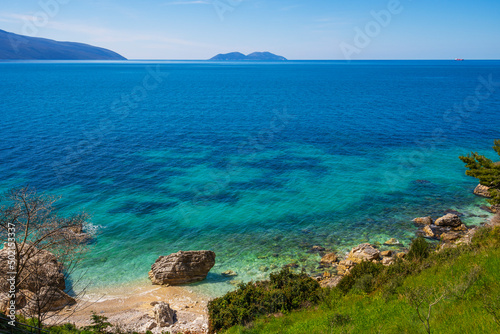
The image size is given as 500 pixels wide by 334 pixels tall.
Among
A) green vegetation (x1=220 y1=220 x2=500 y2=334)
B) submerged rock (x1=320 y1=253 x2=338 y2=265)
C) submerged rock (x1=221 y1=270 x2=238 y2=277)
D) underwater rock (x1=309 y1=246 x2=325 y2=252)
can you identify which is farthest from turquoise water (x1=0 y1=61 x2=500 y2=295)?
green vegetation (x1=220 y1=220 x2=500 y2=334)

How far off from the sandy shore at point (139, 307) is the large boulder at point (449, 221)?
24893 mm

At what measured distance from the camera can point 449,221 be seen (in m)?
33.1

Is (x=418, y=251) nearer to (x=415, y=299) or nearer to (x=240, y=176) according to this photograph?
(x=415, y=299)

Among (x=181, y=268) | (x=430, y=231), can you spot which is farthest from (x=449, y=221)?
(x=181, y=268)

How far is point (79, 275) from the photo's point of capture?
2712 cm

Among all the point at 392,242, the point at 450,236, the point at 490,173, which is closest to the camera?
the point at 490,173

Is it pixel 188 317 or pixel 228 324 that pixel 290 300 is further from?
pixel 188 317

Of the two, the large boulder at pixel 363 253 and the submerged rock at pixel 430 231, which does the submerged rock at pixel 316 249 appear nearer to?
the large boulder at pixel 363 253

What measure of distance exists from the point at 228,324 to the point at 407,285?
10135mm

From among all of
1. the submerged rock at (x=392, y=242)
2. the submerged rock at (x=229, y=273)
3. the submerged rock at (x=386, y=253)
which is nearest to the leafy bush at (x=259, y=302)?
the submerged rock at (x=229, y=273)

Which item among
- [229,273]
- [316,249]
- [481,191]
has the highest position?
[481,191]

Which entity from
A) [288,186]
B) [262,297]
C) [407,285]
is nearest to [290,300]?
[262,297]

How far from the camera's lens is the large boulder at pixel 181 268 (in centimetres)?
2628

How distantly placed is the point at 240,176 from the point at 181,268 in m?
22.4
